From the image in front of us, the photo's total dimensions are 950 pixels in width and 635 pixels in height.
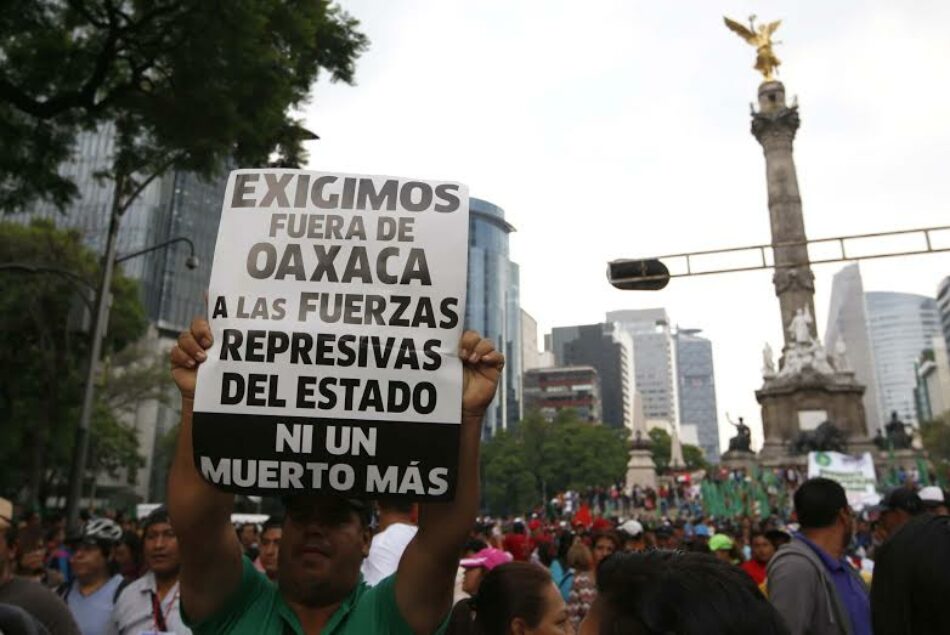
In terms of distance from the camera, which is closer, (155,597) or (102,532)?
(155,597)

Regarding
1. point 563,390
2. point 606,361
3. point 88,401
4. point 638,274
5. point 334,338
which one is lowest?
point 334,338

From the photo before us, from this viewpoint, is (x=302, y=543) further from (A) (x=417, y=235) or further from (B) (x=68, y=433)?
(B) (x=68, y=433)

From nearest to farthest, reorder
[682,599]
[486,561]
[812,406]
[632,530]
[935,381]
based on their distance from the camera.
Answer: [682,599]
[486,561]
[632,530]
[812,406]
[935,381]

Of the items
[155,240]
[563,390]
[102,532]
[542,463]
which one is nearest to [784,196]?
[542,463]

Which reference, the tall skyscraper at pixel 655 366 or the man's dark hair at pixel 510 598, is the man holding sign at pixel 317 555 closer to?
the man's dark hair at pixel 510 598

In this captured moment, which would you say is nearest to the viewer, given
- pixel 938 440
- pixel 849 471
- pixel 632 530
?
pixel 632 530

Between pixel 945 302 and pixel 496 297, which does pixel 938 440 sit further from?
pixel 496 297

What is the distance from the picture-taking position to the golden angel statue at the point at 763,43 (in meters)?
46.4

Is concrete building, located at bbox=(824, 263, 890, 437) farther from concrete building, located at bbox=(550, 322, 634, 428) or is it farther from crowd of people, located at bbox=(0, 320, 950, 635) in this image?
crowd of people, located at bbox=(0, 320, 950, 635)

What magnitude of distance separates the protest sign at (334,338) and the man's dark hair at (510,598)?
3.20 feet

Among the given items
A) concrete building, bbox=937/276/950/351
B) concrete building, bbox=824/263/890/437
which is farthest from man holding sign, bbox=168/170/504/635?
concrete building, bbox=824/263/890/437

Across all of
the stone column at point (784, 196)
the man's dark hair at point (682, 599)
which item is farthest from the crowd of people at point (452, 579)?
the stone column at point (784, 196)

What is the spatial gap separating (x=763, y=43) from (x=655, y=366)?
139 meters

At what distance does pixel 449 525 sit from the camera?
2.41 meters
